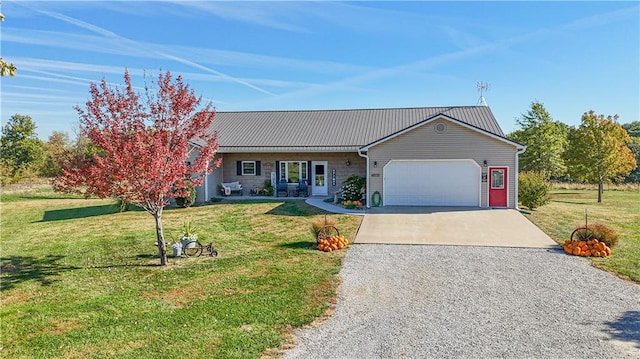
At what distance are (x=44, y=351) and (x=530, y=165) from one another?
30.9 metres

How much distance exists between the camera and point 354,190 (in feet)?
59.7

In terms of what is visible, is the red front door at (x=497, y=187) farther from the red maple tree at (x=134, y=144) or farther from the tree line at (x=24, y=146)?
the tree line at (x=24, y=146)

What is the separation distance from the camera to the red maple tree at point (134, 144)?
7.92m

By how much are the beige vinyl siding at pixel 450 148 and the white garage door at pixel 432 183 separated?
0.30m

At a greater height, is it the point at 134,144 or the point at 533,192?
the point at 134,144

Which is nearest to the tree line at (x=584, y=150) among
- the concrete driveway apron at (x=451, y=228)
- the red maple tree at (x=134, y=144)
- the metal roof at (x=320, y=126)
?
the metal roof at (x=320, y=126)

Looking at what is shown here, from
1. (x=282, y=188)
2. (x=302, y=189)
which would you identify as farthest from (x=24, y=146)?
(x=302, y=189)

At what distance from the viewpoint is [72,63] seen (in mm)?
16234

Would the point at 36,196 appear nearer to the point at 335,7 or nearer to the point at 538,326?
the point at 335,7

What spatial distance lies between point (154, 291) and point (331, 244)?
4.59m

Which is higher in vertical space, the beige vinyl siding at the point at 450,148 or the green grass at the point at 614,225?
the beige vinyl siding at the point at 450,148

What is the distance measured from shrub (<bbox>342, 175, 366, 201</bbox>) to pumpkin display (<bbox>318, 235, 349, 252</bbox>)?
7.63 metres

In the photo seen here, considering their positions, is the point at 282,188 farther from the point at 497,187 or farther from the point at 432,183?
the point at 497,187

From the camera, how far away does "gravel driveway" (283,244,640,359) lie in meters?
5.10
